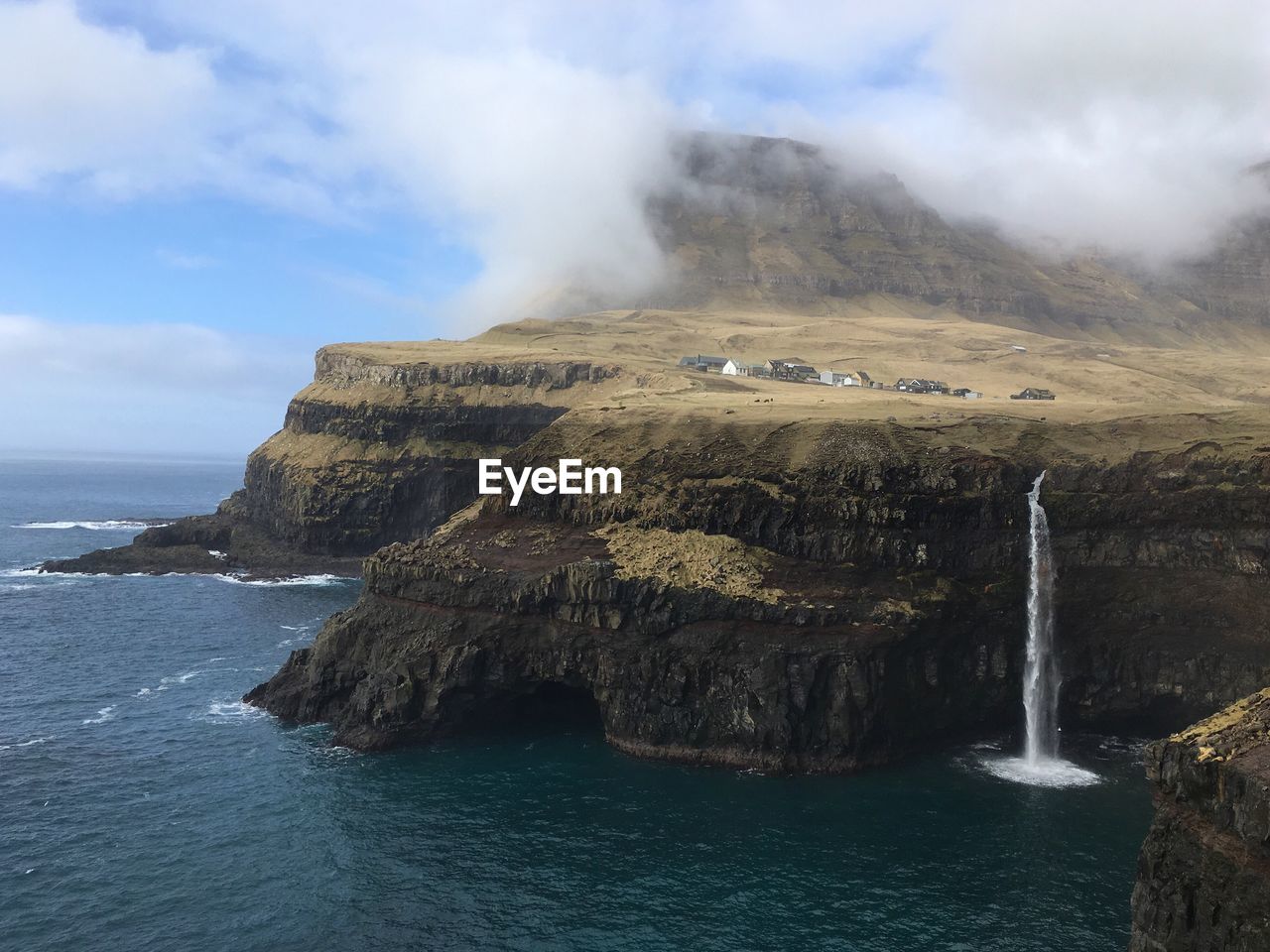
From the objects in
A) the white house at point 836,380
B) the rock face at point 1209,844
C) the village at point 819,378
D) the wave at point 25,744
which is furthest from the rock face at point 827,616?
the white house at point 836,380

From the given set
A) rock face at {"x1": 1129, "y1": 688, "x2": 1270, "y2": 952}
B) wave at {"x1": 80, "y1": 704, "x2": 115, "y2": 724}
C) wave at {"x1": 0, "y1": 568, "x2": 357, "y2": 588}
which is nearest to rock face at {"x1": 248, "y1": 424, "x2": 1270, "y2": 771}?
wave at {"x1": 80, "y1": 704, "x2": 115, "y2": 724}

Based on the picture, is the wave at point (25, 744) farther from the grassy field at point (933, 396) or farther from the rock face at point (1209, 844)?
the rock face at point (1209, 844)

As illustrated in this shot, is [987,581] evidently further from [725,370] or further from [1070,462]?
[725,370]

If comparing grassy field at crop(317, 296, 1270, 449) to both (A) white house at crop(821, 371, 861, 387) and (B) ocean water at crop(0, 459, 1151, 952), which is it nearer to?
(A) white house at crop(821, 371, 861, 387)

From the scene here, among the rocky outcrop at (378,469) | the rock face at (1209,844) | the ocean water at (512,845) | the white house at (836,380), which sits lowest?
the ocean water at (512,845)

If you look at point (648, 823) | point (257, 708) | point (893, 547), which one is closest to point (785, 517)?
point (893, 547)
